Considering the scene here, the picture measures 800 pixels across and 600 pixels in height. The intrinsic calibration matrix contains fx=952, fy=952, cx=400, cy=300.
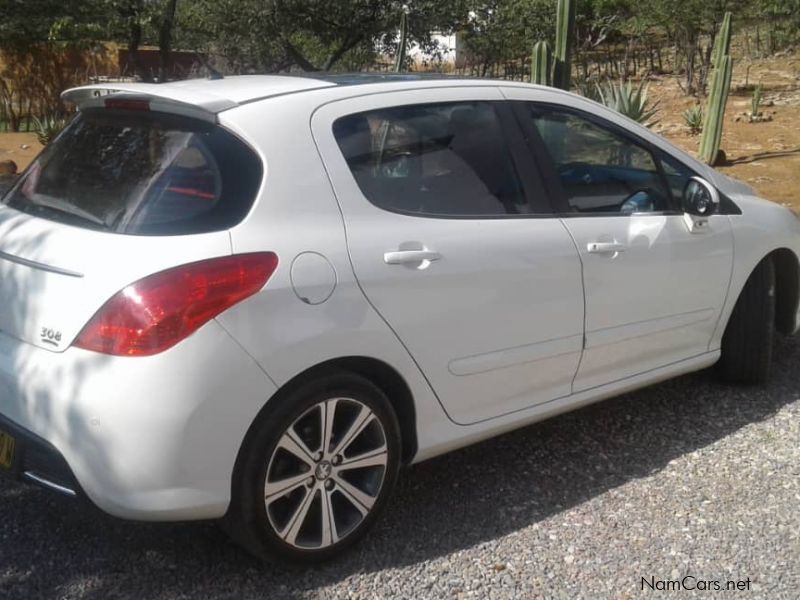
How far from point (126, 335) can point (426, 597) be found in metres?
1.29

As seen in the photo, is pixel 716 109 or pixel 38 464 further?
pixel 716 109

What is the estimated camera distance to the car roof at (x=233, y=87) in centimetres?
322

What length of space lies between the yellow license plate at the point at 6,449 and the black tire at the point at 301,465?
28.2 inches

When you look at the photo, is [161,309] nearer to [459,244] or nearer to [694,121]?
[459,244]

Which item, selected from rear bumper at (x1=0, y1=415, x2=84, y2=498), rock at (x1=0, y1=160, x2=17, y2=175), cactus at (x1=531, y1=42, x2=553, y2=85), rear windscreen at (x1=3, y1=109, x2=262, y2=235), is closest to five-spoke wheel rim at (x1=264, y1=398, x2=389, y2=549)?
rear bumper at (x1=0, y1=415, x2=84, y2=498)

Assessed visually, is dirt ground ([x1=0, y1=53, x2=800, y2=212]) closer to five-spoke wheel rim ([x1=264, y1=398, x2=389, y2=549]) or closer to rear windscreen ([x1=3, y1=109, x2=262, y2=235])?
five-spoke wheel rim ([x1=264, y1=398, x2=389, y2=549])

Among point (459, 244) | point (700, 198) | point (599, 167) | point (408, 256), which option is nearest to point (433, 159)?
point (459, 244)

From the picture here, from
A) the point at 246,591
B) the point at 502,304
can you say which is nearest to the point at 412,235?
the point at 502,304

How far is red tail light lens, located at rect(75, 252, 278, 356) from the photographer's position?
2.78 meters

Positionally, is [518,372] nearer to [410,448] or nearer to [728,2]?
[410,448]

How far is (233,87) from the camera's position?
350 cm

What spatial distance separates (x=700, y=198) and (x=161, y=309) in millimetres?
2643

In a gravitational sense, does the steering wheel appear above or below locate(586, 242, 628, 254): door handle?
above

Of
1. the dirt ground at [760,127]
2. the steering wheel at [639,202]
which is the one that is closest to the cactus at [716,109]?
the dirt ground at [760,127]
